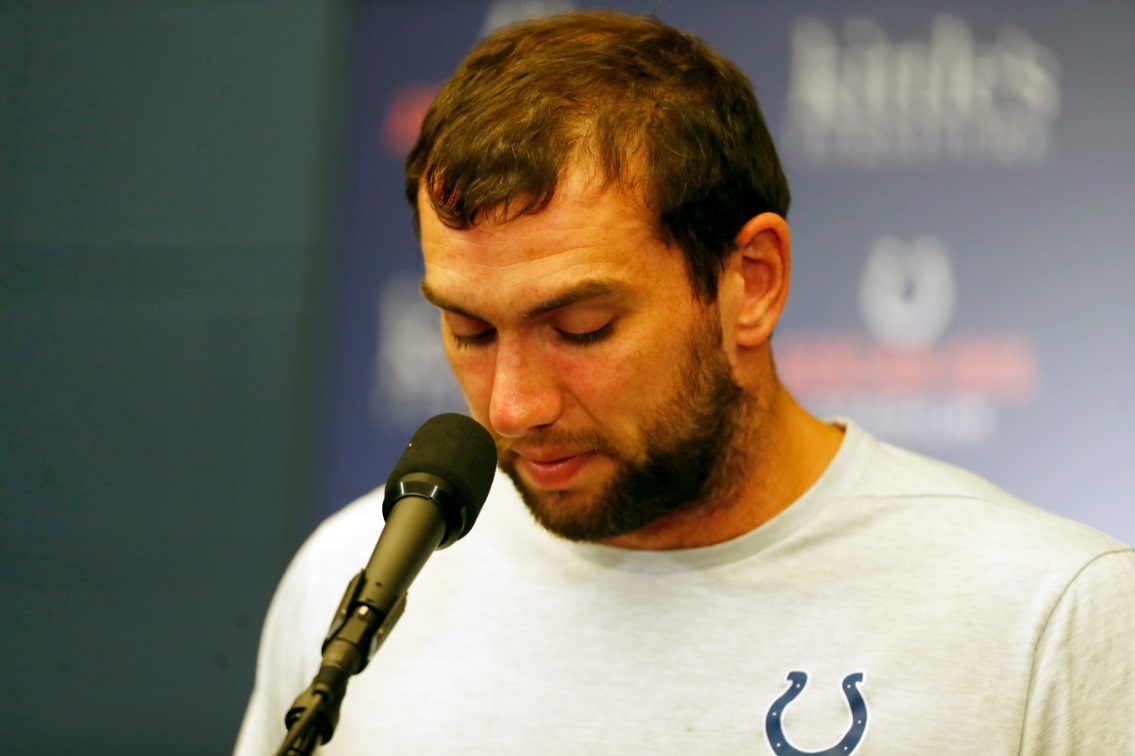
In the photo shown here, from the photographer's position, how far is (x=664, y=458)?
4.19ft

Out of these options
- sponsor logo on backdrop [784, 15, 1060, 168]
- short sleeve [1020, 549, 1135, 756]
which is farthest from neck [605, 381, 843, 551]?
sponsor logo on backdrop [784, 15, 1060, 168]

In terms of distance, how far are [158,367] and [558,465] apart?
1.79m

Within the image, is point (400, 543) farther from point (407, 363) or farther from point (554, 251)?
point (407, 363)

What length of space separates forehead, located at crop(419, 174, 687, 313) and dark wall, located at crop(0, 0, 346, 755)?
5.00ft

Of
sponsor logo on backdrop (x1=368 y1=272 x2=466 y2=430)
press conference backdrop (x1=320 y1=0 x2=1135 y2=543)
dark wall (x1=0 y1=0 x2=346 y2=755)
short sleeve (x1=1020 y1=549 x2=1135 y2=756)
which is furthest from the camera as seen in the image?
dark wall (x1=0 y1=0 x2=346 y2=755)

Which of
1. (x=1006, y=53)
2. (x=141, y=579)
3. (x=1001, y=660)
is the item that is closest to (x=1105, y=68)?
(x=1006, y=53)

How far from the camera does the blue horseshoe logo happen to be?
120 centimetres

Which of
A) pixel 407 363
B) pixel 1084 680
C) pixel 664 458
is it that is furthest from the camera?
pixel 407 363

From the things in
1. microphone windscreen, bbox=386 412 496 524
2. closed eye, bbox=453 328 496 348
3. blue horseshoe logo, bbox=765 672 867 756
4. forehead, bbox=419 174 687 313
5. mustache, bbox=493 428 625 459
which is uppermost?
forehead, bbox=419 174 687 313

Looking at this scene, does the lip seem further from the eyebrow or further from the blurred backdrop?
the blurred backdrop

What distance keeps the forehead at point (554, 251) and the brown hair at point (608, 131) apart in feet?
0.05

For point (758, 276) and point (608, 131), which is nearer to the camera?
point (608, 131)

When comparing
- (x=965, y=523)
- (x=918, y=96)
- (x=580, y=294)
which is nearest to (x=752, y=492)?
(x=965, y=523)

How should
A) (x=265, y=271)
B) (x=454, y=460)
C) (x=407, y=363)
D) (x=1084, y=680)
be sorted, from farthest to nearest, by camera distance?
(x=265, y=271) → (x=407, y=363) → (x=1084, y=680) → (x=454, y=460)
